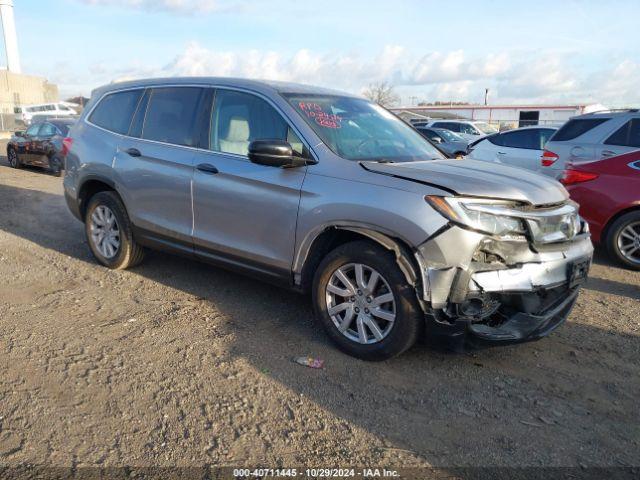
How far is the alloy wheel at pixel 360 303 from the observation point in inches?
145

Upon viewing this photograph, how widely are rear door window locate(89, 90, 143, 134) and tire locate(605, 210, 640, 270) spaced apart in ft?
17.9

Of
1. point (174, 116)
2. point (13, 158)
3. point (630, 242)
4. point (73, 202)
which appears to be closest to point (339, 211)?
point (174, 116)

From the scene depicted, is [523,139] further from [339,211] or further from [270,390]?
[270,390]

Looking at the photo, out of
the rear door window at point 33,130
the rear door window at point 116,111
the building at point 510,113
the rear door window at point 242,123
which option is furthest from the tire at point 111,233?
the building at point 510,113

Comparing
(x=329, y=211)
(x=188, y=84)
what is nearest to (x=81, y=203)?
(x=188, y=84)

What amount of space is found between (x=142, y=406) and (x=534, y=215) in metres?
A: 2.69

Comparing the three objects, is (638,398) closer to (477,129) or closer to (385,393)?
(385,393)

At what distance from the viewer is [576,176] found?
660 centimetres

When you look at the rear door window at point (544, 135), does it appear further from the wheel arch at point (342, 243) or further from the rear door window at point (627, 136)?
the wheel arch at point (342, 243)

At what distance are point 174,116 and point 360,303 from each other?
2.57 metres

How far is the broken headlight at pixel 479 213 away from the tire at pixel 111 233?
3.31 metres

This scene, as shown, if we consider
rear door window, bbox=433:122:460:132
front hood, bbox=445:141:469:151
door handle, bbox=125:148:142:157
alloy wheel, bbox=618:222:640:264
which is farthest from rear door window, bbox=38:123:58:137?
rear door window, bbox=433:122:460:132

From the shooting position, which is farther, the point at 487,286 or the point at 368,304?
the point at 368,304

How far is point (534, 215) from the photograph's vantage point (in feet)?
11.7
